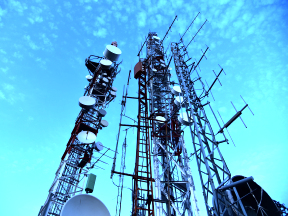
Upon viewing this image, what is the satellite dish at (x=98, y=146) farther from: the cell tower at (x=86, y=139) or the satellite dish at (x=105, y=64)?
the satellite dish at (x=105, y=64)

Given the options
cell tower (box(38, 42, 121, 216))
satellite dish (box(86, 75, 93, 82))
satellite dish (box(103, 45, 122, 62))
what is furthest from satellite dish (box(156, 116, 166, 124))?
satellite dish (box(86, 75, 93, 82))

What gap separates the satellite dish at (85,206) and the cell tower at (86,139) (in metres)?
0.26

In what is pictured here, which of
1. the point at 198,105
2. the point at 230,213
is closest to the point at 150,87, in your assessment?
the point at 198,105

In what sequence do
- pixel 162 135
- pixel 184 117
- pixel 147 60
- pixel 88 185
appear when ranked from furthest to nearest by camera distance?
pixel 147 60, pixel 162 135, pixel 184 117, pixel 88 185

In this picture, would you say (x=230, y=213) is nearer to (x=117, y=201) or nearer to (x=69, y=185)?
(x=117, y=201)

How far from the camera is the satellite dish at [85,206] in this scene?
10.2 meters

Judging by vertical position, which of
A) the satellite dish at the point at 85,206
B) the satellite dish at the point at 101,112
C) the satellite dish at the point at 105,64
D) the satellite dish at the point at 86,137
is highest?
the satellite dish at the point at 105,64

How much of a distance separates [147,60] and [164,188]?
1179cm

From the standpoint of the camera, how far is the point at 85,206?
35.4 ft

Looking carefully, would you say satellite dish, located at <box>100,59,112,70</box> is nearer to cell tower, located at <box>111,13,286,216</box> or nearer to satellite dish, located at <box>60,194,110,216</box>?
cell tower, located at <box>111,13,286,216</box>

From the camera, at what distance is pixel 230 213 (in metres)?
7.15

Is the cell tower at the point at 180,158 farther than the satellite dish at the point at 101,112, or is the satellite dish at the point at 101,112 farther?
the satellite dish at the point at 101,112

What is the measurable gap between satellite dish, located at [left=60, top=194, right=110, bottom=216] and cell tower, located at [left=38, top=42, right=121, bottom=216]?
0.87 ft

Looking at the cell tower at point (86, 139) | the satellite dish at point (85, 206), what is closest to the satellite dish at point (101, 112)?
the cell tower at point (86, 139)
